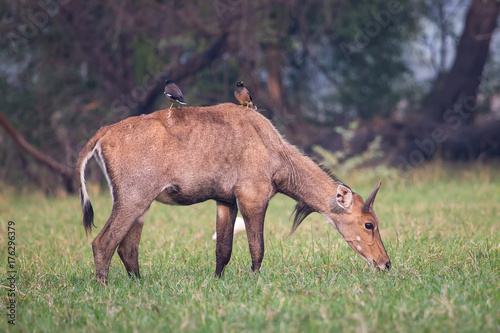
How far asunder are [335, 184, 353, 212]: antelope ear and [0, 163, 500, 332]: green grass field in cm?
58

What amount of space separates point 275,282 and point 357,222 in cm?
139

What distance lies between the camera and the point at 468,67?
1573 cm

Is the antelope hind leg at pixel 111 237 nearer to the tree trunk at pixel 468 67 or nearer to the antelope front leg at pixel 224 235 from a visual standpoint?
the antelope front leg at pixel 224 235

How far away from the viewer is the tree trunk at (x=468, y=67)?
595 inches

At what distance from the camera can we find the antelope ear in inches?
254

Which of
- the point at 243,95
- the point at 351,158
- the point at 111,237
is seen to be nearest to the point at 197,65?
the point at 351,158

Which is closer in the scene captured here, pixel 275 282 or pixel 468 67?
pixel 275 282

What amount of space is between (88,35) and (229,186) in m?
10.4

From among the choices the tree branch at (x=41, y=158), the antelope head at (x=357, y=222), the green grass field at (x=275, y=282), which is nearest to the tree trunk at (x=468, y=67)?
the green grass field at (x=275, y=282)

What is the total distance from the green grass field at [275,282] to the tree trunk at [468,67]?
20.4 ft

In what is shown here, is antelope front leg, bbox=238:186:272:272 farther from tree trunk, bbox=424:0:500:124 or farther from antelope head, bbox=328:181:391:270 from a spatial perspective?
tree trunk, bbox=424:0:500:124

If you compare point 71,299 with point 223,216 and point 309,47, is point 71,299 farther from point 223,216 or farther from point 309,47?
point 309,47

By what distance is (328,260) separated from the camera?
6359 millimetres

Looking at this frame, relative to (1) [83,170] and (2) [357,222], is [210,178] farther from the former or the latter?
(2) [357,222]
